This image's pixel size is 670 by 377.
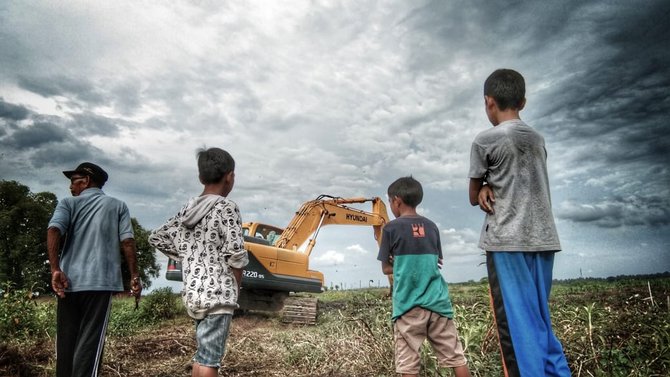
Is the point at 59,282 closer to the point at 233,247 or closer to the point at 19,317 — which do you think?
the point at 233,247

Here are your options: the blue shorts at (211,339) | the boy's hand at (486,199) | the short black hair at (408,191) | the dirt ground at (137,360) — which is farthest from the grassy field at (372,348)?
the blue shorts at (211,339)

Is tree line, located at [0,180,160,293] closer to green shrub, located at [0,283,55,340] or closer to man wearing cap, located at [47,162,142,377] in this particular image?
green shrub, located at [0,283,55,340]

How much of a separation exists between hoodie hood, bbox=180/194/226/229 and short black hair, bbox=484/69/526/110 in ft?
5.74

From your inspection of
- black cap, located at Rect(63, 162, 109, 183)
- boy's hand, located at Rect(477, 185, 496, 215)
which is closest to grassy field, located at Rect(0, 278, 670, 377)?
boy's hand, located at Rect(477, 185, 496, 215)

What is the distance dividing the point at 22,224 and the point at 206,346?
26.5m

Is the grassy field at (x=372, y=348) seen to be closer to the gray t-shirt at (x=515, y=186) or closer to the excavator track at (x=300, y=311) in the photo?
the gray t-shirt at (x=515, y=186)

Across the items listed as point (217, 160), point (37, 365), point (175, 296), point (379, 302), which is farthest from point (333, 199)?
point (217, 160)

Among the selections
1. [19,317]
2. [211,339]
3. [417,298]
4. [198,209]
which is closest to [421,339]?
[417,298]

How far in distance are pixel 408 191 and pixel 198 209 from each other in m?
1.51

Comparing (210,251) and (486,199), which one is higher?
(486,199)

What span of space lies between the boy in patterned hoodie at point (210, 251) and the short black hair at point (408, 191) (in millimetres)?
1209

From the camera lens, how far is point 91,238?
11.9ft

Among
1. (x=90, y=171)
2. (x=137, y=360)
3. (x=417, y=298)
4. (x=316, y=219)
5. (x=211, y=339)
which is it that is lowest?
(x=137, y=360)

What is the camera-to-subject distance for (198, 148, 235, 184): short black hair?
288 cm
